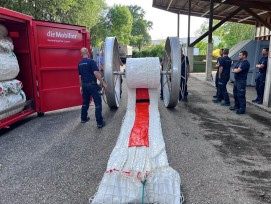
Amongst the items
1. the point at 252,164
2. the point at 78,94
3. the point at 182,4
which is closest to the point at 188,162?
the point at 252,164

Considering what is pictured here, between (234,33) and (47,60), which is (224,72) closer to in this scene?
(47,60)

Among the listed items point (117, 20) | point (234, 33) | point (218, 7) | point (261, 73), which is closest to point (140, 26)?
point (117, 20)

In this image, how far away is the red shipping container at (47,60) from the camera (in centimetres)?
593

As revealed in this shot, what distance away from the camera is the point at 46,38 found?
6105 millimetres

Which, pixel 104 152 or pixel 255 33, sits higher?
pixel 255 33

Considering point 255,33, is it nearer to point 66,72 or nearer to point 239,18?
point 239,18

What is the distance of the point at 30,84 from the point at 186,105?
4.59 m

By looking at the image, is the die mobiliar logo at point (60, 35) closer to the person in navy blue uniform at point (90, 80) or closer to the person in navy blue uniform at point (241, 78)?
the person in navy blue uniform at point (90, 80)

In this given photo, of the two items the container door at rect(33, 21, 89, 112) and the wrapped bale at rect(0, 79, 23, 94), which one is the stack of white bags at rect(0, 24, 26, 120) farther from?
the container door at rect(33, 21, 89, 112)

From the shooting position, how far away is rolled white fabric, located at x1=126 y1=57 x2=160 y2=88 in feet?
17.5

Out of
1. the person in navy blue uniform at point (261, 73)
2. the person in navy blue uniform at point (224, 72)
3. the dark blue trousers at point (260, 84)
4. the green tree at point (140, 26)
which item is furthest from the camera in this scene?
the green tree at point (140, 26)

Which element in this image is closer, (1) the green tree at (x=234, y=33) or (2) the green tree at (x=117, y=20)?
(1) the green tree at (x=234, y=33)

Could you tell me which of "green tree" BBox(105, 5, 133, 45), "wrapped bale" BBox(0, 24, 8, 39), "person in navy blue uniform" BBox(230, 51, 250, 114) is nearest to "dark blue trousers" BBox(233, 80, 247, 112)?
"person in navy blue uniform" BBox(230, 51, 250, 114)

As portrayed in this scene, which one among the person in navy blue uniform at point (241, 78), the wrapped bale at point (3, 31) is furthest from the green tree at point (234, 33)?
the wrapped bale at point (3, 31)
